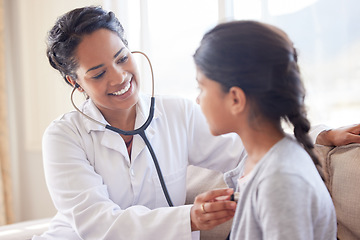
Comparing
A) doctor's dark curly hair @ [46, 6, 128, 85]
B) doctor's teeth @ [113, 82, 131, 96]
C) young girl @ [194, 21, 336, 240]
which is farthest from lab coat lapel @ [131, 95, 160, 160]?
young girl @ [194, 21, 336, 240]

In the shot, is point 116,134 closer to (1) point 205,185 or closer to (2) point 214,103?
(1) point 205,185

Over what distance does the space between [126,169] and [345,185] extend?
0.70 meters

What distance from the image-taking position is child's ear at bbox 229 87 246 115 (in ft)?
3.19

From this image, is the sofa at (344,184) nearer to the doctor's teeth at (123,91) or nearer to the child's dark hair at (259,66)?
the child's dark hair at (259,66)

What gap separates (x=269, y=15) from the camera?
2141mm

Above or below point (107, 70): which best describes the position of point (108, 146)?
below

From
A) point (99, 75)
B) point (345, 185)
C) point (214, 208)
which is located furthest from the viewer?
point (99, 75)

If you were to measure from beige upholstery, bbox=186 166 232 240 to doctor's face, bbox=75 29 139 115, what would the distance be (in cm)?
41

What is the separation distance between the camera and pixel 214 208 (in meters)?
1.07

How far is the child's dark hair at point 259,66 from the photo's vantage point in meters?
0.94

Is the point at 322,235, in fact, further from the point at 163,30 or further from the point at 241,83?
the point at 163,30

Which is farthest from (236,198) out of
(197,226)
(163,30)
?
(163,30)

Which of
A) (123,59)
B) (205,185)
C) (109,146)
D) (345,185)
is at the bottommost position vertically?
(205,185)

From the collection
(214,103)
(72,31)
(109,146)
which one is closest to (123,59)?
(72,31)
